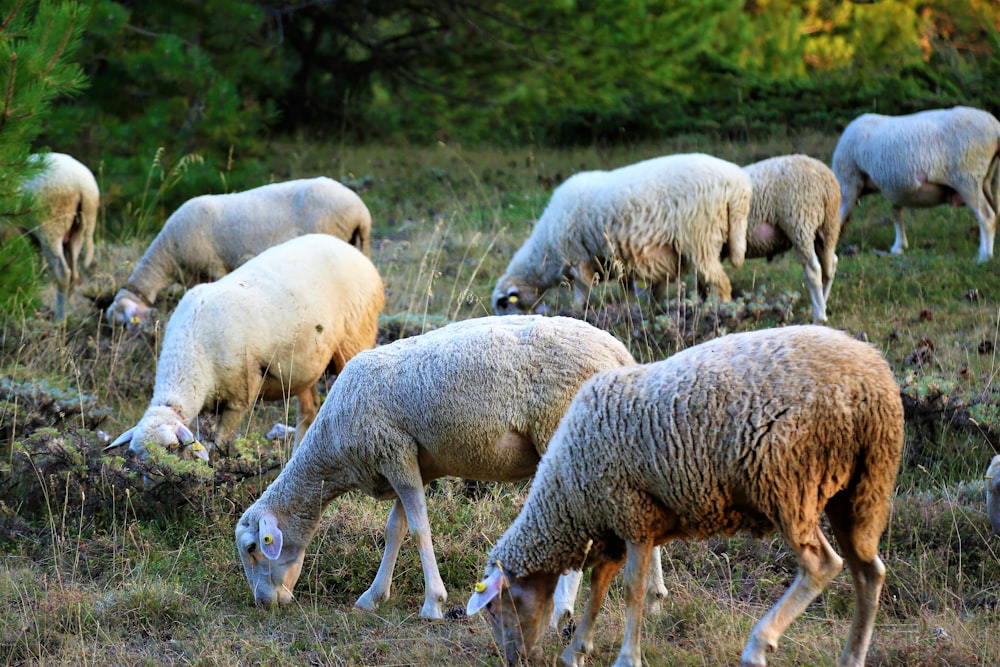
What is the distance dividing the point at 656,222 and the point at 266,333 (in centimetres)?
317

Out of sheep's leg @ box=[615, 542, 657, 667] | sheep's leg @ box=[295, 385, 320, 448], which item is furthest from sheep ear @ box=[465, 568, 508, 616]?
sheep's leg @ box=[295, 385, 320, 448]

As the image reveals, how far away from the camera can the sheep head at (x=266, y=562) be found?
5.22 meters

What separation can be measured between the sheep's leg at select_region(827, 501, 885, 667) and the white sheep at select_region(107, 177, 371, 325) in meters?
6.37

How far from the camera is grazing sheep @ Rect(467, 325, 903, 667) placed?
3.72m

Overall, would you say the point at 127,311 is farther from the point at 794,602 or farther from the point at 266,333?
the point at 794,602

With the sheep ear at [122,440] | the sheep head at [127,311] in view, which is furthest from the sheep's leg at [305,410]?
the sheep head at [127,311]

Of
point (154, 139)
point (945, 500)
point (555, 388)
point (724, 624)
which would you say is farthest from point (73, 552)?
point (154, 139)

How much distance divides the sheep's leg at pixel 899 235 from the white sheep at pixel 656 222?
252 cm

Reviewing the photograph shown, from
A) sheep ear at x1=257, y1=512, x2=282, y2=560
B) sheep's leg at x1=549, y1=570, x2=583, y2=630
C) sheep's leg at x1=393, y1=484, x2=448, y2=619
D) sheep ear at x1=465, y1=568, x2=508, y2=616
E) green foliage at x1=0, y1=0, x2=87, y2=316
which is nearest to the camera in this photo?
sheep ear at x1=465, y1=568, x2=508, y2=616

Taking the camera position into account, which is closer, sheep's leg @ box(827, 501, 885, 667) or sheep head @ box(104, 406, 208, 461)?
sheep's leg @ box(827, 501, 885, 667)

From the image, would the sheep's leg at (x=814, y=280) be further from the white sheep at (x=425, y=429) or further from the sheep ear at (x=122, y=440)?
the sheep ear at (x=122, y=440)

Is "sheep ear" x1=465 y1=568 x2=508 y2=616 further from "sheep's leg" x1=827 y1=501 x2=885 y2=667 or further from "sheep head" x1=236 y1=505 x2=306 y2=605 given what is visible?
"sheep head" x1=236 y1=505 x2=306 y2=605

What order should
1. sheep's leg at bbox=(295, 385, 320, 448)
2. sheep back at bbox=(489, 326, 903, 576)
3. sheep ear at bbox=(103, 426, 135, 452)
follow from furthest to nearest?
sheep's leg at bbox=(295, 385, 320, 448) < sheep ear at bbox=(103, 426, 135, 452) < sheep back at bbox=(489, 326, 903, 576)

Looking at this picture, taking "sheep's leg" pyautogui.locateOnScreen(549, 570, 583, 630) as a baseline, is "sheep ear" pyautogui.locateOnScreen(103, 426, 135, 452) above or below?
below
